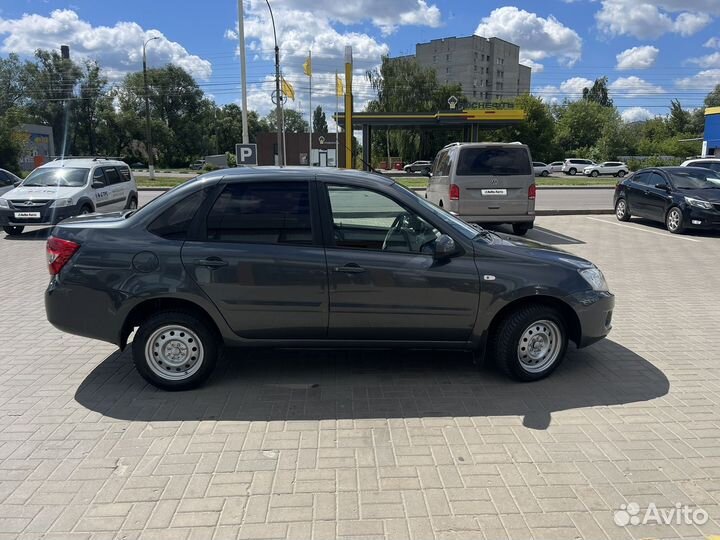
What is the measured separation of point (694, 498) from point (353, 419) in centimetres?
210

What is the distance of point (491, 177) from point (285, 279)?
26.3 feet

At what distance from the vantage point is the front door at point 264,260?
406cm

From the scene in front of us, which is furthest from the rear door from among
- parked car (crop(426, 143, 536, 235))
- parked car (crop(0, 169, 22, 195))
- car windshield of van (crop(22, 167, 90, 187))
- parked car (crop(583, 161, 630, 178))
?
parked car (crop(583, 161, 630, 178))

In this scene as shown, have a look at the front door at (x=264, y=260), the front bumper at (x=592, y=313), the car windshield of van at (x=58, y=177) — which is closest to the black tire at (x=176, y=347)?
the front door at (x=264, y=260)

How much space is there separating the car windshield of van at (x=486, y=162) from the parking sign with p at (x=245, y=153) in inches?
264

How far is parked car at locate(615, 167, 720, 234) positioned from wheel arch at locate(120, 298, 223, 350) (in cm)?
1232

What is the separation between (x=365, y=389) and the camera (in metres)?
4.30

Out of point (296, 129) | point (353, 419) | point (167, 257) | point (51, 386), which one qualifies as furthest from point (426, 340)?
point (296, 129)

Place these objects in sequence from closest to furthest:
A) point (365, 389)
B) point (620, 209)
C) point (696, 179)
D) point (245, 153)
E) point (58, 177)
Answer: point (365, 389)
point (58, 177)
point (696, 179)
point (245, 153)
point (620, 209)

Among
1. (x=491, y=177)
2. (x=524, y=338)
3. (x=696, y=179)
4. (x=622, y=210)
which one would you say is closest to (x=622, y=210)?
(x=622, y=210)

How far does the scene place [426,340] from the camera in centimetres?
428

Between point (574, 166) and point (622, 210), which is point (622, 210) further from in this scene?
point (574, 166)

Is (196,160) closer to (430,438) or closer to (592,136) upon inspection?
(592,136)

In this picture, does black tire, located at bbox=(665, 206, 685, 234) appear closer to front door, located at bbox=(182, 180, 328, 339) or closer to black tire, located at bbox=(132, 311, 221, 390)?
front door, located at bbox=(182, 180, 328, 339)
